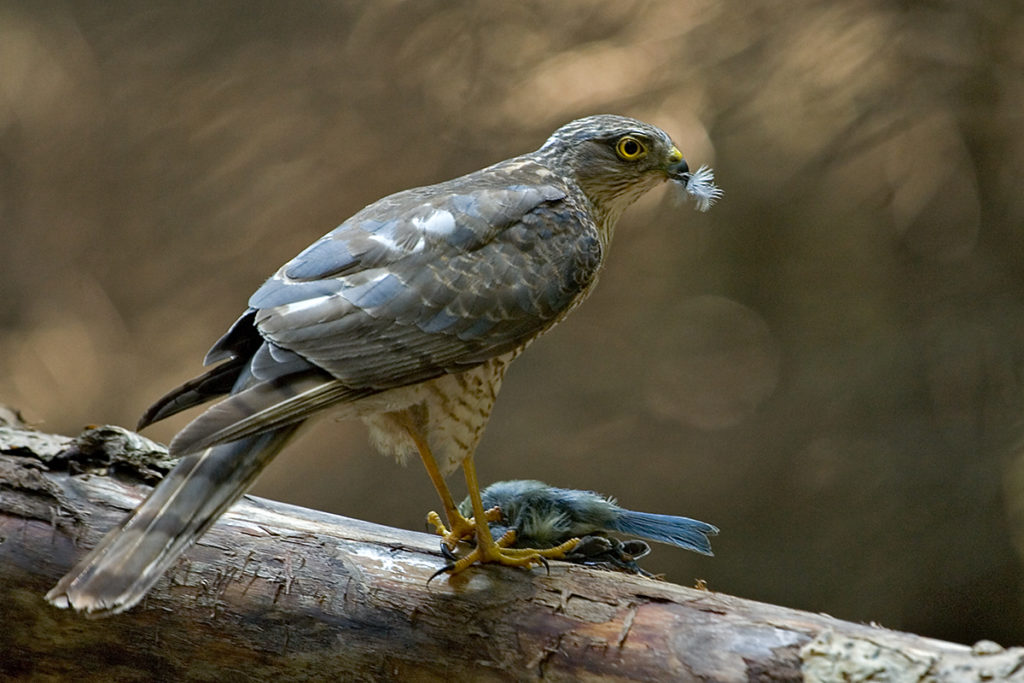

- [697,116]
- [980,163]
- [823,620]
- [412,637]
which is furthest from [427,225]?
[980,163]

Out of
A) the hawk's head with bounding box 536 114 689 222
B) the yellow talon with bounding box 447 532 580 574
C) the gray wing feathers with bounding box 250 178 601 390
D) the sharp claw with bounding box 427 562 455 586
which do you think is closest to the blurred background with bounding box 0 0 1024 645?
the hawk's head with bounding box 536 114 689 222

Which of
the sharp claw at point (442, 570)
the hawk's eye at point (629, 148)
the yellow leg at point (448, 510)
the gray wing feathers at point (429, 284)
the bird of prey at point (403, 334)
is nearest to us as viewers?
the bird of prey at point (403, 334)

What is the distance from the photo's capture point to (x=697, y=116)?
4141 millimetres

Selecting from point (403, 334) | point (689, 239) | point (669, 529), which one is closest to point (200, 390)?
point (403, 334)

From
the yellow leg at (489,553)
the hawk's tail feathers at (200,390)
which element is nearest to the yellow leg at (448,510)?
the yellow leg at (489,553)

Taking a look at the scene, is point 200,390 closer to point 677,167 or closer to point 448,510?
Result: point 448,510

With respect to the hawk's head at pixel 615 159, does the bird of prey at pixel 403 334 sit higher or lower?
lower

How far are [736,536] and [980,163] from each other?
6.69 feet

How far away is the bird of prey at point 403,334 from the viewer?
174 cm

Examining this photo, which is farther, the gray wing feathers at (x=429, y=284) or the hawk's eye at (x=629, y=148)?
the hawk's eye at (x=629, y=148)

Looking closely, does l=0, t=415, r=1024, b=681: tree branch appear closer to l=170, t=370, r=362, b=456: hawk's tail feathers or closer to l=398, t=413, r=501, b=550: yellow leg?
l=398, t=413, r=501, b=550: yellow leg

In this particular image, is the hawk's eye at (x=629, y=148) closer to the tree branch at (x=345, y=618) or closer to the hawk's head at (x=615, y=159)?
the hawk's head at (x=615, y=159)

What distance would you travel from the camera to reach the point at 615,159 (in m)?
2.58

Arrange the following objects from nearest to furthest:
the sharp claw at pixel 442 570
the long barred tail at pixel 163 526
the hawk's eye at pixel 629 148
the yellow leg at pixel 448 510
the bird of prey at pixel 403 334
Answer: the long barred tail at pixel 163 526, the bird of prey at pixel 403 334, the sharp claw at pixel 442 570, the yellow leg at pixel 448 510, the hawk's eye at pixel 629 148
